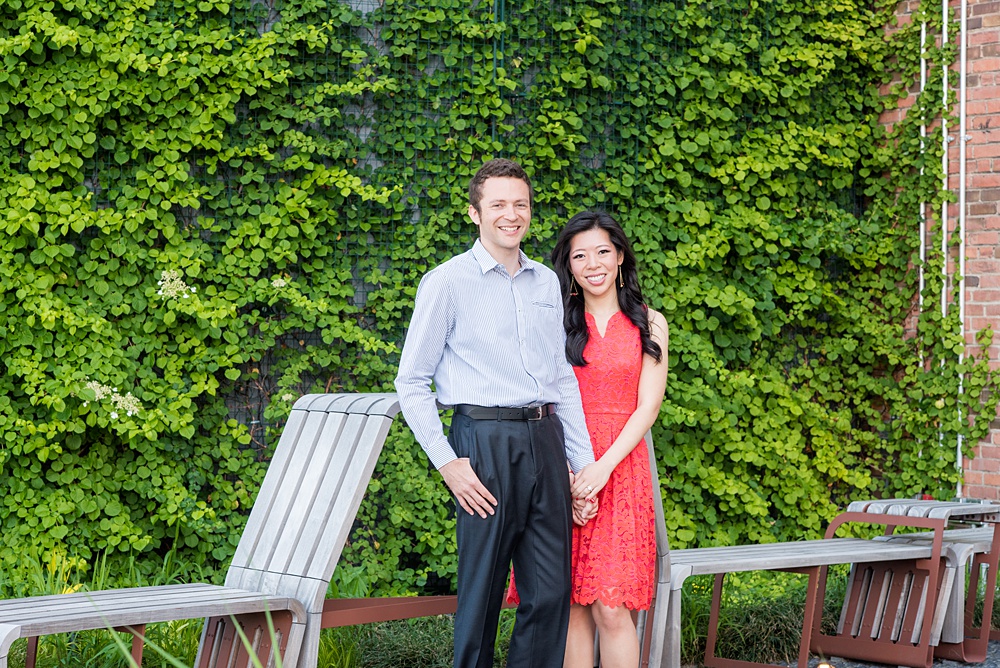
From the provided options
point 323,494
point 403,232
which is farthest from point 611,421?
point 403,232

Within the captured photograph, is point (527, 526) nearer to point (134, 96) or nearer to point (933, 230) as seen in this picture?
point (134, 96)

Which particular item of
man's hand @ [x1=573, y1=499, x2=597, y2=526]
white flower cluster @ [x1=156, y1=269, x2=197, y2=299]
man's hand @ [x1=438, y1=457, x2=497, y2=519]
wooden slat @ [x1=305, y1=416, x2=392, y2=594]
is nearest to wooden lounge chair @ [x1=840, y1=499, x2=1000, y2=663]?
man's hand @ [x1=573, y1=499, x2=597, y2=526]

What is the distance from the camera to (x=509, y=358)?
2.85 metres

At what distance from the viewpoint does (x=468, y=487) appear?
8.98 ft

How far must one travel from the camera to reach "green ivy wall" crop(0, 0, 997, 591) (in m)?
4.47

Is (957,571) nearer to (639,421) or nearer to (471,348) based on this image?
(639,421)

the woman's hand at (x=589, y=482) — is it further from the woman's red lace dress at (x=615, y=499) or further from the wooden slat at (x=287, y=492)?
the wooden slat at (x=287, y=492)

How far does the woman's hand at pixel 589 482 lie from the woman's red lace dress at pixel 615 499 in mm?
134

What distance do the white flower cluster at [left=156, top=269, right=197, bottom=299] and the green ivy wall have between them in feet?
0.04

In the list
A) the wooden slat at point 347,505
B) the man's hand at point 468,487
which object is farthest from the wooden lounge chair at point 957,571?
the wooden slat at point 347,505

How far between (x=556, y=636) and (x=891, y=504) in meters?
2.11

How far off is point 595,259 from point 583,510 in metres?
0.76

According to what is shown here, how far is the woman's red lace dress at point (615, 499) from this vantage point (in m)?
3.10

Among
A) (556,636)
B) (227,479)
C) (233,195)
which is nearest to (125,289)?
(233,195)
